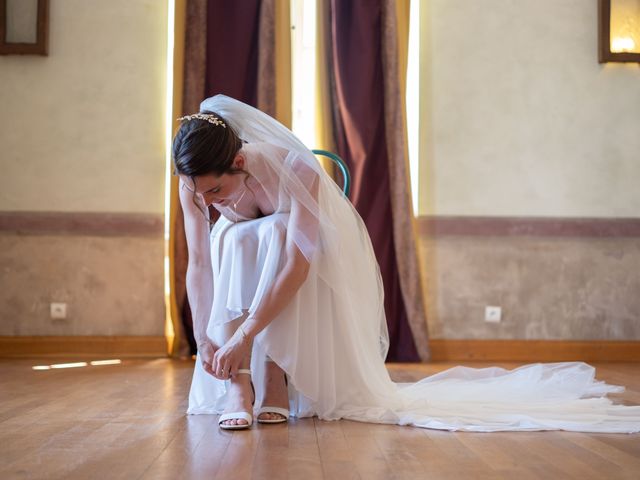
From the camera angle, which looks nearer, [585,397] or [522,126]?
[585,397]

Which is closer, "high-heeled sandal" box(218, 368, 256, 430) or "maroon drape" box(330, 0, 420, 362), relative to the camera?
"high-heeled sandal" box(218, 368, 256, 430)

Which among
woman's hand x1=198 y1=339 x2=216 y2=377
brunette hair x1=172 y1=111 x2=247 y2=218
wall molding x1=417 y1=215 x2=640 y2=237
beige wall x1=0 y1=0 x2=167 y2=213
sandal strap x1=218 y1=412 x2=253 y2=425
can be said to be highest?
beige wall x1=0 y1=0 x2=167 y2=213

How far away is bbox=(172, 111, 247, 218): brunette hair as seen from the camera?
7.30 feet

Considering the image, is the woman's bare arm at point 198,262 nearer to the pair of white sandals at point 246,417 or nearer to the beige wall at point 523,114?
the pair of white sandals at point 246,417

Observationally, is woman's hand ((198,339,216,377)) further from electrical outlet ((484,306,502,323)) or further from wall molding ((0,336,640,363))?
electrical outlet ((484,306,502,323))

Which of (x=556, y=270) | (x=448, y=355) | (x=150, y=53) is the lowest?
(x=448, y=355)

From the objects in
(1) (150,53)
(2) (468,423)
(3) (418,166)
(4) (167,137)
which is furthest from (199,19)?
(2) (468,423)

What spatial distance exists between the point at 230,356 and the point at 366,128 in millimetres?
2466

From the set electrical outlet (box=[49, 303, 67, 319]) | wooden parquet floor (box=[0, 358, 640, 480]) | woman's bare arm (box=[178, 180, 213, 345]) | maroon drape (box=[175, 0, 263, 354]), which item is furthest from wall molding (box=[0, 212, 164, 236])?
woman's bare arm (box=[178, 180, 213, 345])

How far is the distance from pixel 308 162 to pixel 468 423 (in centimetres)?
89

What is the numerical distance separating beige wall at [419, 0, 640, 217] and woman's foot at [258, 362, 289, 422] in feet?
7.54

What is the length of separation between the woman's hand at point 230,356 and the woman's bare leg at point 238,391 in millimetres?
38

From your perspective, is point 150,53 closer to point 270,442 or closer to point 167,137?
point 167,137

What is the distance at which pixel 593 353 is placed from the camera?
455cm
